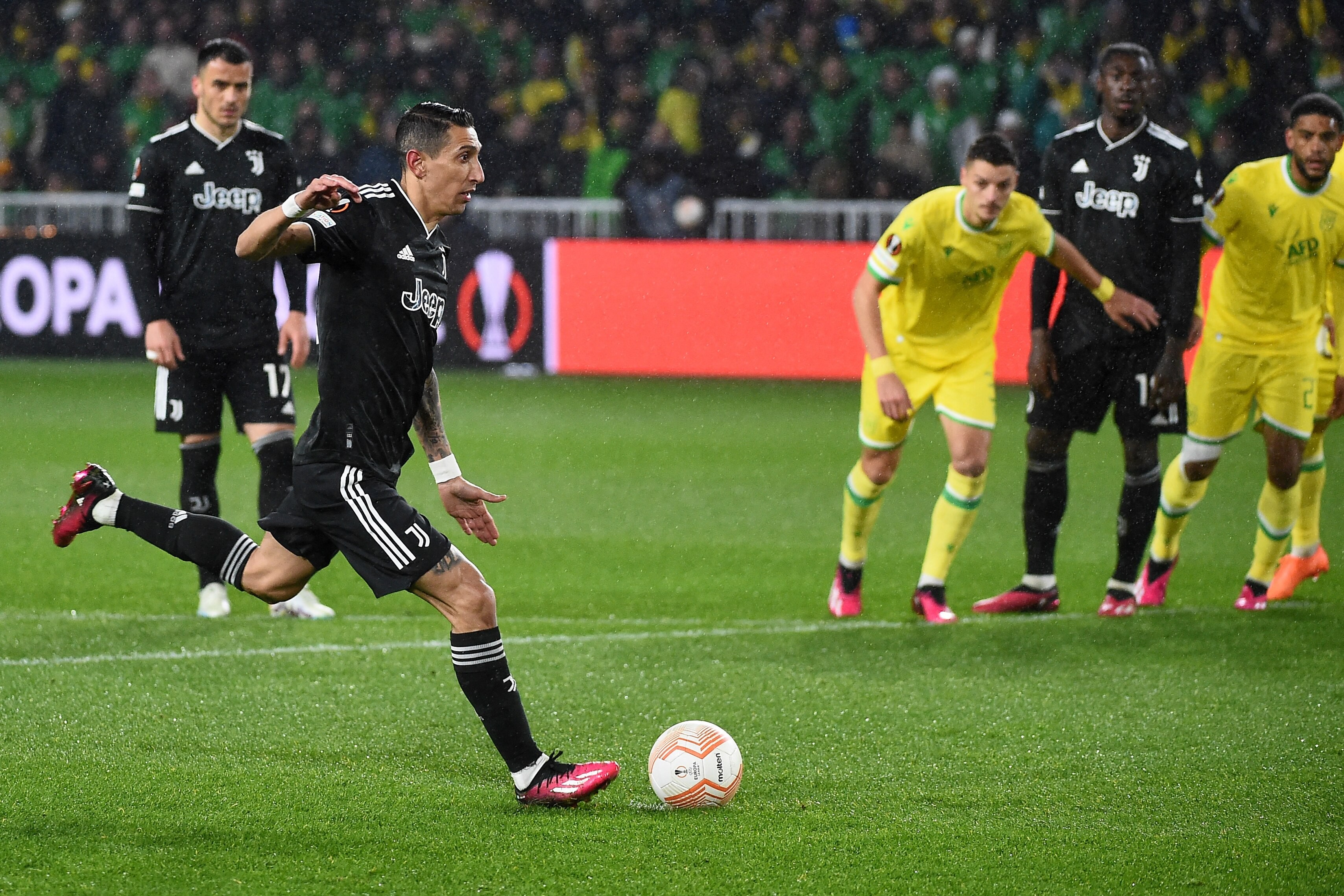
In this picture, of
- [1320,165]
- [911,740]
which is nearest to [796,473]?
[1320,165]

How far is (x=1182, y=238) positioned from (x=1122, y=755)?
→ 2.66 meters

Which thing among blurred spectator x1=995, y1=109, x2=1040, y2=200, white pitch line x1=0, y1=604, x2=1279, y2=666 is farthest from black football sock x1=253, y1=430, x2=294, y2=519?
blurred spectator x1=995, y1=109, x2=1040, y2=200

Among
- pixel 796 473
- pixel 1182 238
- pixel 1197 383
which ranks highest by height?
pixel 1182 238

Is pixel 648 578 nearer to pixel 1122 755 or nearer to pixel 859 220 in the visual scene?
pixel 1122 755

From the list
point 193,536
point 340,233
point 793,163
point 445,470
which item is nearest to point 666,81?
point 793,163

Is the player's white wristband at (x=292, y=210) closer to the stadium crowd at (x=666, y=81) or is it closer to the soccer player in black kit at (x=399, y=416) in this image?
the soccer player in black kit at (x=399, y=416)

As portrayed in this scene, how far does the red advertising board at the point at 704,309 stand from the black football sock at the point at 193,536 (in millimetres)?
9408

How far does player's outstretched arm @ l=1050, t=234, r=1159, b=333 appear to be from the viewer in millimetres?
6207

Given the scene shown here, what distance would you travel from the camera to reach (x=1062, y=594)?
23.2ft

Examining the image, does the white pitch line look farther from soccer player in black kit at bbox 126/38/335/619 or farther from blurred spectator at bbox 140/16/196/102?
blurred spectator at bbox 140/16/196/102

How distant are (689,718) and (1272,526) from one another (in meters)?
3.08

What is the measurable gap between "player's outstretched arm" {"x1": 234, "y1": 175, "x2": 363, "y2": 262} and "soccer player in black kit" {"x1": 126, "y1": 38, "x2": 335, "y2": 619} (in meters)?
2.70

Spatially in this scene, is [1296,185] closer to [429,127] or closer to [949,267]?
[949,267]

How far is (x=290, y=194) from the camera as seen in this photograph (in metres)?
6.53
